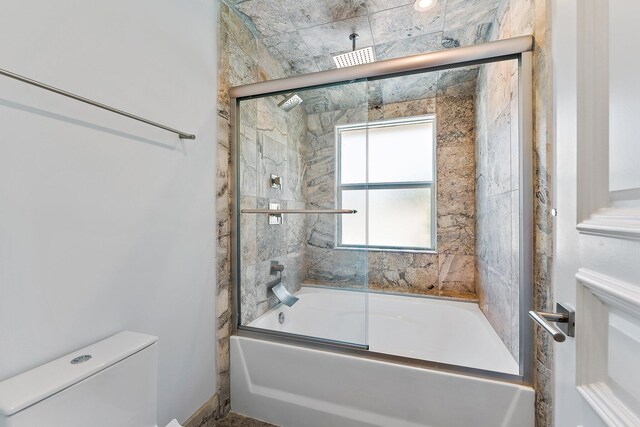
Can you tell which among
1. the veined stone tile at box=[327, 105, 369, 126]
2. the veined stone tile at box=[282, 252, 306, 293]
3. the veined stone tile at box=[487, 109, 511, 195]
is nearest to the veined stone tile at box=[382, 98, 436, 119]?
the veined stone tile at box=[487, 109, 511, 195]

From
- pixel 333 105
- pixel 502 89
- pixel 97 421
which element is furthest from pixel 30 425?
pixel 502 89

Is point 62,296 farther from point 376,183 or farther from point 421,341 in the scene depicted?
point 376,183

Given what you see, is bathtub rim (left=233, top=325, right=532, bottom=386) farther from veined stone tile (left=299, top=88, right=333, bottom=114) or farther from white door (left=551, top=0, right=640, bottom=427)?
veined stone tile (left=299, top=88, right=333, bottom=114)

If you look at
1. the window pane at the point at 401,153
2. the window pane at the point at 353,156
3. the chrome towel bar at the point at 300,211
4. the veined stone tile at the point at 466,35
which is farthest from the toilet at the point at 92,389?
the veined stone tile at the point at 466,35

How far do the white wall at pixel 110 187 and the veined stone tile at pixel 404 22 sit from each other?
1.04m

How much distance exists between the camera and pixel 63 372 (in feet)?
2.40

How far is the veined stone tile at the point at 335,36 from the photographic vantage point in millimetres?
1686

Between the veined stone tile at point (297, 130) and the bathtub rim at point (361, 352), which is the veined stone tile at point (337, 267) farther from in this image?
the veined stone tile at point (297, 130)

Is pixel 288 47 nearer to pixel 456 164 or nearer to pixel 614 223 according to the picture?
pixel 456 164

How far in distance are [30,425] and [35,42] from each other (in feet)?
3.47

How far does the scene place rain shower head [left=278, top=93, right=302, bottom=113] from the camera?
5.70ft

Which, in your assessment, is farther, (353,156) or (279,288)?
(279,288)

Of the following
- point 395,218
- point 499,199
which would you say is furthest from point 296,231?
point 499,199

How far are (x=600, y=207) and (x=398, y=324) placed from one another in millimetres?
1863
